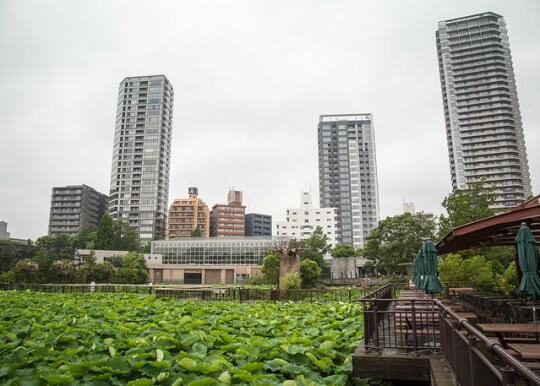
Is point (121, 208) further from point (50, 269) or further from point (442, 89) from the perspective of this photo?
point (442, 89)

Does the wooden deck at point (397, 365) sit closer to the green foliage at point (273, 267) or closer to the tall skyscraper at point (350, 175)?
the green foliage at point (273, 267)

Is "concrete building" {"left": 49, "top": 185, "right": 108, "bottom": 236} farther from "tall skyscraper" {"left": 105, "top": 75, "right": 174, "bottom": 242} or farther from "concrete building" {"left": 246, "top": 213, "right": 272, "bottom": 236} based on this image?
"concrete building" {"left": 246, "top": 213, "right": 272, "bottom": 236}

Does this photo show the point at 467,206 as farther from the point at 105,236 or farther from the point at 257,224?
the point at 257,224

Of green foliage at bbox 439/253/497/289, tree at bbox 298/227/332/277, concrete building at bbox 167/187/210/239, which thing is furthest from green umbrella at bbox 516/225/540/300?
concrete building at bbox 167/187/210/239

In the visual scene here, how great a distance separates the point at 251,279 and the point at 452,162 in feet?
222

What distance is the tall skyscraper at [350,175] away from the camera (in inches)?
4309

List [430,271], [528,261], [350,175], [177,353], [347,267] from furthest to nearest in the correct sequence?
1. [350,175]
2. [347,267]
3. [430,271]
4. [528,261]
5. [177,353]

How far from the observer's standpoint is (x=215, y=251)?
62.6 meters

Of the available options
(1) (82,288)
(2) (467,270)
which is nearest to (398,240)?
(2) (467,270)

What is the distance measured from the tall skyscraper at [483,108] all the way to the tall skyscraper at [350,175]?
2863cm

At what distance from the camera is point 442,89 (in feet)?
300

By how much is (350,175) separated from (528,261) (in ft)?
356

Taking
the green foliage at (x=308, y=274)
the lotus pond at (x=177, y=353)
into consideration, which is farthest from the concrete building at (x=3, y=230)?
the lotus pond at (x=177, y=353)

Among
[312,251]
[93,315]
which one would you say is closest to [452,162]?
[312,251]
